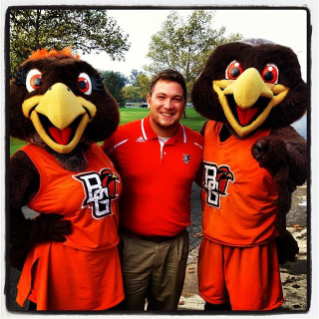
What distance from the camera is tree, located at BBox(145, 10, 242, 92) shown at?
193cm

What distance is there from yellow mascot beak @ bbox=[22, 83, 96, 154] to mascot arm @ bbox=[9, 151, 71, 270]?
0.49ft

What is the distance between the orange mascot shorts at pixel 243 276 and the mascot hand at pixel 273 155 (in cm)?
43

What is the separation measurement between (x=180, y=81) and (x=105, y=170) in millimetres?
604

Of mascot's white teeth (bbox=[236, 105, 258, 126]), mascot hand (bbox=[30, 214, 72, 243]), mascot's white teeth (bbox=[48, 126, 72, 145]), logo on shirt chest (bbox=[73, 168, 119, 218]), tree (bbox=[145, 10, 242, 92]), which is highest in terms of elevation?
tree (bbox=[145, 10, 242, 92])

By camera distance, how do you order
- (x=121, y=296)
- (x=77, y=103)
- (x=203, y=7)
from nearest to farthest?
1. (x=77, y=103)
2. (x=203, y=7)
3. (x=121, y=296)

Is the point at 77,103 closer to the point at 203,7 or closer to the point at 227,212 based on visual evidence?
the point at 203,7

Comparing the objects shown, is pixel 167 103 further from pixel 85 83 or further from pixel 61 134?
pixel 61 134

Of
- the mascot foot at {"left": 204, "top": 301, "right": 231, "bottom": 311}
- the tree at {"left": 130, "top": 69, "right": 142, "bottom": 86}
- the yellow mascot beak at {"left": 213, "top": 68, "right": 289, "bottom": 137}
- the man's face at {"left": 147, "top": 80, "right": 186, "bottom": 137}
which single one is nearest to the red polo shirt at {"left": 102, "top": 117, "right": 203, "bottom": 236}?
the man's face at {"left": 147, "top": 80, "right": 186, "bottom": 137}

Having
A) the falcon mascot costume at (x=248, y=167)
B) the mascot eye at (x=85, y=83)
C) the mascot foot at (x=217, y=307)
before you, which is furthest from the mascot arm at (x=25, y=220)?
the mascot foot at (x=217, y=307)

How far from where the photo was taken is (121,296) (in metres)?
1.97

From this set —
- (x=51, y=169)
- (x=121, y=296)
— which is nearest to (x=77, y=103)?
(x=51, y=169)

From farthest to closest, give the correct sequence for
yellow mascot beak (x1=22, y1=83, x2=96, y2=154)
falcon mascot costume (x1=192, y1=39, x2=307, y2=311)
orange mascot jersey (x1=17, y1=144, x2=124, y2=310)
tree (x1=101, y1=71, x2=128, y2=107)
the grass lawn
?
the grass lawn
tree (x1=101, y1=71, x2=128, y2=107)
falcon mascot costume (x1=192, y1=39, x2=307, y2=311)
orange mascot jersey (x1=17, y1=144, x2=124, y2=310)
yellow mascot beak (x1=22, y1=83, x2=96, y2=154)

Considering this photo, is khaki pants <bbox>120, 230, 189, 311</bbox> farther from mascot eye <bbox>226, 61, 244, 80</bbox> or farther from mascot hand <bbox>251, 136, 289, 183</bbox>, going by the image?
mascot eye <bbox>226, 61, 244, 80</bbox>

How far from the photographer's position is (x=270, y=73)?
1.89 meters
